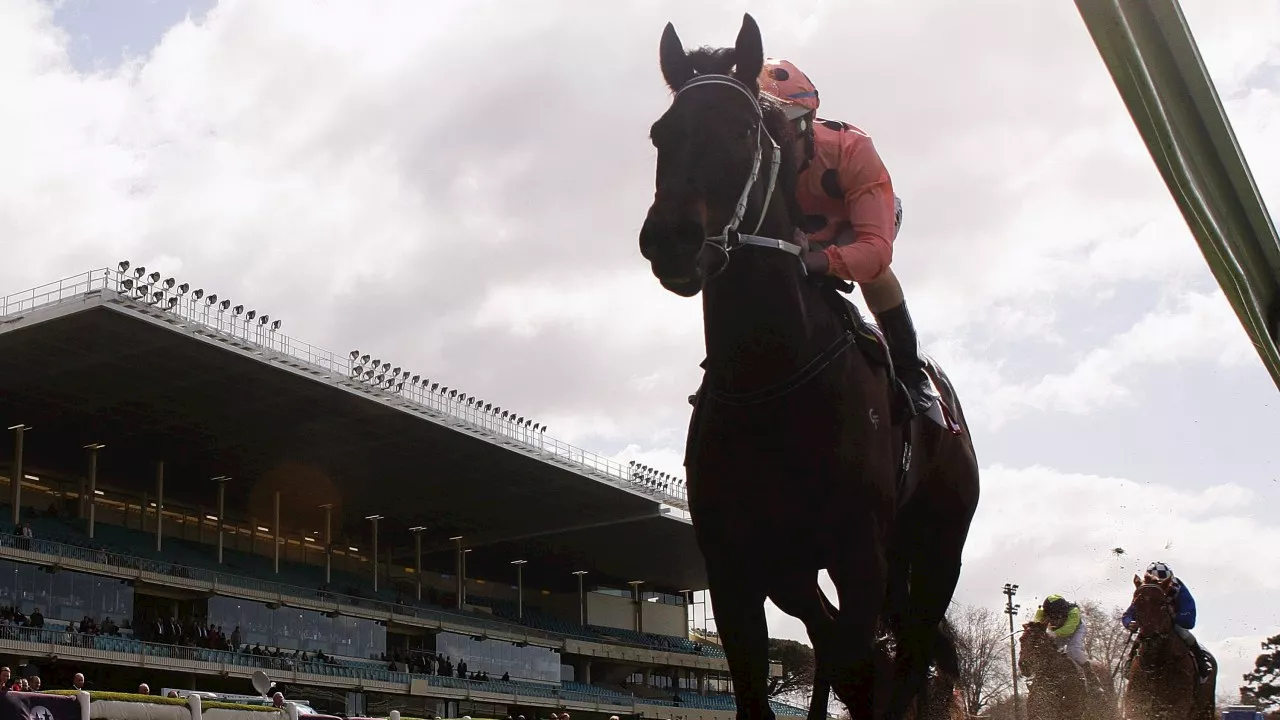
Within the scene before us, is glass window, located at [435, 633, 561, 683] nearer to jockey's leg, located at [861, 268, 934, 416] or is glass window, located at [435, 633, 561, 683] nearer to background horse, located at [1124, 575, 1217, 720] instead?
background horse, located at [1124, 575, 1217, 720]

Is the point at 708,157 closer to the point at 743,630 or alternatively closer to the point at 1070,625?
the point at 743,630

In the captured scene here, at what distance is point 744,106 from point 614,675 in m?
60.6

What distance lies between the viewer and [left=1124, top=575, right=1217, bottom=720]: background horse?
712cm

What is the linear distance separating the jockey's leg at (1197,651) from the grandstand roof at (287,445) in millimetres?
30605

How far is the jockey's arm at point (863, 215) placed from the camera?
345 cm

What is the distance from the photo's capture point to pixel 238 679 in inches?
1586

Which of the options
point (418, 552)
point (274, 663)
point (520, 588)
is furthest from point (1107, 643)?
point (520, 588)

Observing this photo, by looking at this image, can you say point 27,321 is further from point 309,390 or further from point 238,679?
point 238,679

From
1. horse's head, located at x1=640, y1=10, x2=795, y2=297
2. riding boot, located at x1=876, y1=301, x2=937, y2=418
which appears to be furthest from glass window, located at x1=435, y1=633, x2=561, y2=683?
horse's head, located at x1=640, y1=10, x2=795, y2=297

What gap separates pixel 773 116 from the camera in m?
3.57

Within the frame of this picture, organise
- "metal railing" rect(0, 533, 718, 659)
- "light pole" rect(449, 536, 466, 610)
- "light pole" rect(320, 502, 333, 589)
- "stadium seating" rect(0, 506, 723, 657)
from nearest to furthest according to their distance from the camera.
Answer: "metal railing" rect(0, 533, 718, 659), "stadium seating" rect(0, 506, 723, 657), "light pole" rect(320, 502, 333, 589), "light pole" rect(449, 536, 466, 610)

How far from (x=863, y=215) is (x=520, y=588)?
192ft

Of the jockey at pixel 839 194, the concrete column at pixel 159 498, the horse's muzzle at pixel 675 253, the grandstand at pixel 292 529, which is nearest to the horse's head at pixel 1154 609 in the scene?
the jockey at pixel 839 194

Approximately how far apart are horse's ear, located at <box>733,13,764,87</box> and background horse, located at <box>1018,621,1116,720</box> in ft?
15.2
